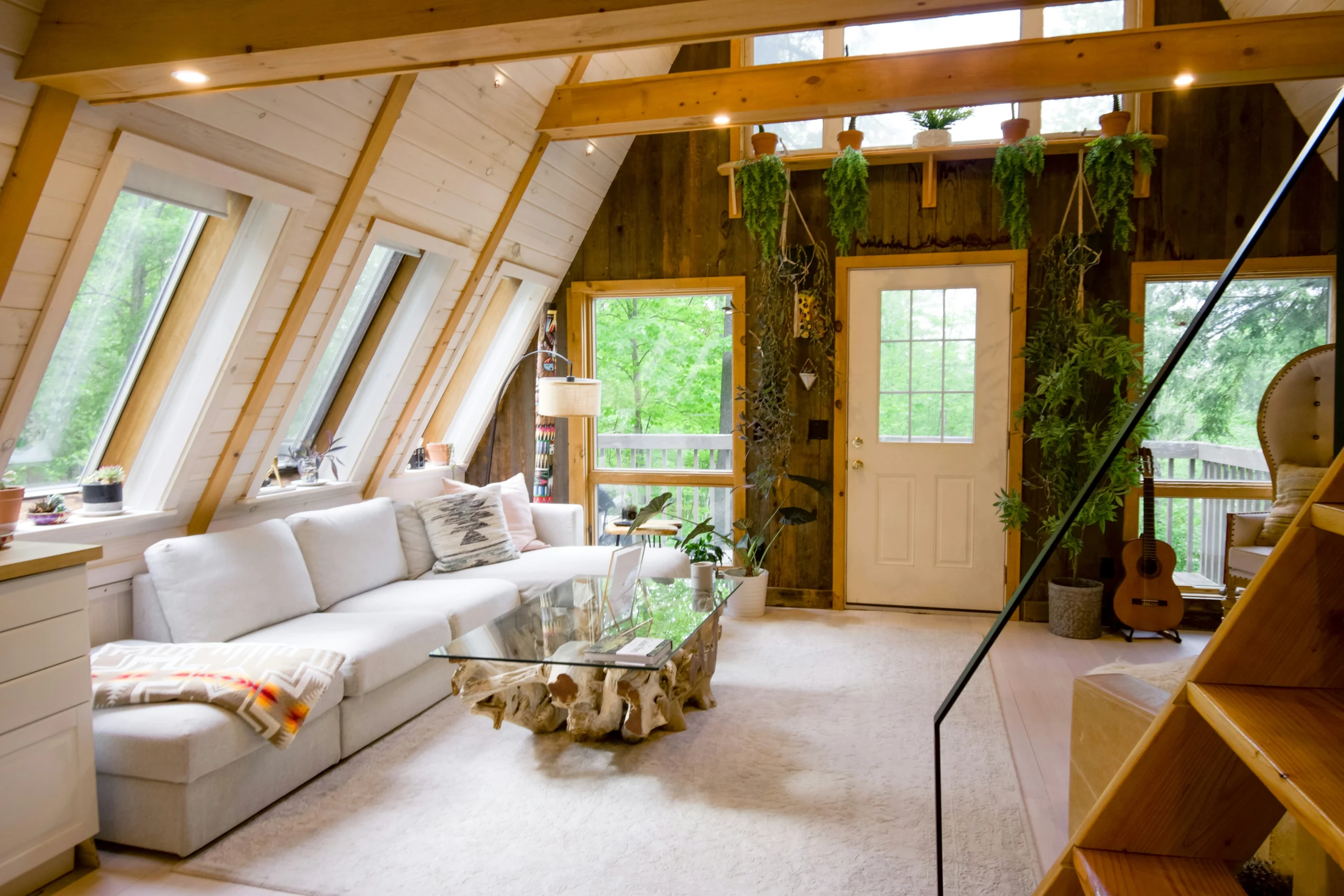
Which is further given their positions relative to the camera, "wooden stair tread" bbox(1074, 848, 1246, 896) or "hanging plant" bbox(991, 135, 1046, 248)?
"hanging plant" bbox(991, 135, 1046, 248)

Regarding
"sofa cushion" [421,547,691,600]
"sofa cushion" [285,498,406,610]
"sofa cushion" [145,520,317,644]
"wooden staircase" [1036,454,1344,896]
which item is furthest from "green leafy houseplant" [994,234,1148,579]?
"wooden staircase" [1036,454,1344,896]

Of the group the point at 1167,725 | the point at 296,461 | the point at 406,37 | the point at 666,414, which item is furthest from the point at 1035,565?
the point at 666,414

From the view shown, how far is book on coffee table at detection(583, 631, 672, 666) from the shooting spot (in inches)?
115

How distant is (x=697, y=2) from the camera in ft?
6.70

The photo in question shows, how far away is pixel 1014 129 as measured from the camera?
190 inches

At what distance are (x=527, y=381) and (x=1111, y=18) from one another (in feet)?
13.2

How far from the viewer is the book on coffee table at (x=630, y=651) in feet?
9.59

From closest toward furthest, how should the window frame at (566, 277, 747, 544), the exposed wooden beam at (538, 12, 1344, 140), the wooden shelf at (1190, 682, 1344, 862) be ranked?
1. the wooden shelf at (1190, 682, 1344, 862)
2. the exposed wooden beam at (538, 12, 1344, 140)
3. the window frame at (566, 277, 747, 544)

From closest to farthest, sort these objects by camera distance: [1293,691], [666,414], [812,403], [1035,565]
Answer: [1293,691]
[1035,565]
[812,403]
[666,414]

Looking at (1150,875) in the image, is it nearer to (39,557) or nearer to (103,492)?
(39,557)

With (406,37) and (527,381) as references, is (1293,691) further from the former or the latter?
(527,381)

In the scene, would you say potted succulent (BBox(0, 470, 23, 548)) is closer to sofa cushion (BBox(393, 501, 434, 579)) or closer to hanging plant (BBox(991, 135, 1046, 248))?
sofa cushion (BBox(393, 501, 434, 579))

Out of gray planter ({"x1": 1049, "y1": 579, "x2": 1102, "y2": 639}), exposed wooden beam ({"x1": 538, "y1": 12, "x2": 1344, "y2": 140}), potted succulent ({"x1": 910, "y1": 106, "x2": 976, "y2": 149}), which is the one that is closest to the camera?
exposed wooden beam ({"x1": 538, "y1": 12, "x2": 1344, "y2": 140})

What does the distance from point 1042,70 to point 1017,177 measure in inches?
44.0
